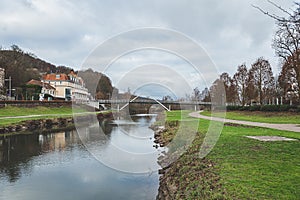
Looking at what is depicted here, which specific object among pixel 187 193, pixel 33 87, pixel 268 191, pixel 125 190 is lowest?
pixel 125 190

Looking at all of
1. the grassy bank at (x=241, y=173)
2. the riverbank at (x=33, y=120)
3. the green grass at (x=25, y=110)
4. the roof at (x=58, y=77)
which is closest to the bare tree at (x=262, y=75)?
the riverbank at (x=33, y=120)

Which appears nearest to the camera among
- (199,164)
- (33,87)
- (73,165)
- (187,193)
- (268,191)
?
(268,191)

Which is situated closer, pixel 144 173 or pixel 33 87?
pixel 144 173

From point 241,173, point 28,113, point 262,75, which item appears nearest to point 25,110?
point 28,113

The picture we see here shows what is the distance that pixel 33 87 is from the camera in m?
60.1

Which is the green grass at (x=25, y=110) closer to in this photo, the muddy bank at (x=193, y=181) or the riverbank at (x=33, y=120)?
the riverbank at (x=33, y=120)

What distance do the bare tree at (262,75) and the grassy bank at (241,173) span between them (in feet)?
110

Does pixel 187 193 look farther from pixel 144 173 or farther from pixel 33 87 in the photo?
pixel 33 87

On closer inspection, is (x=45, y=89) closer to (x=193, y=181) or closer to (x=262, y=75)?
(x=262, y=75)

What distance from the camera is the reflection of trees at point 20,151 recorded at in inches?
525

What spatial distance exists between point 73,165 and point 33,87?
166ft

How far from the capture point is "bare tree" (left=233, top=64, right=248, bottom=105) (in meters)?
47.0

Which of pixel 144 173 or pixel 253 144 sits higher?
pixel 253 144

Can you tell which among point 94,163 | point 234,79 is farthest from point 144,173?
point 234,79
